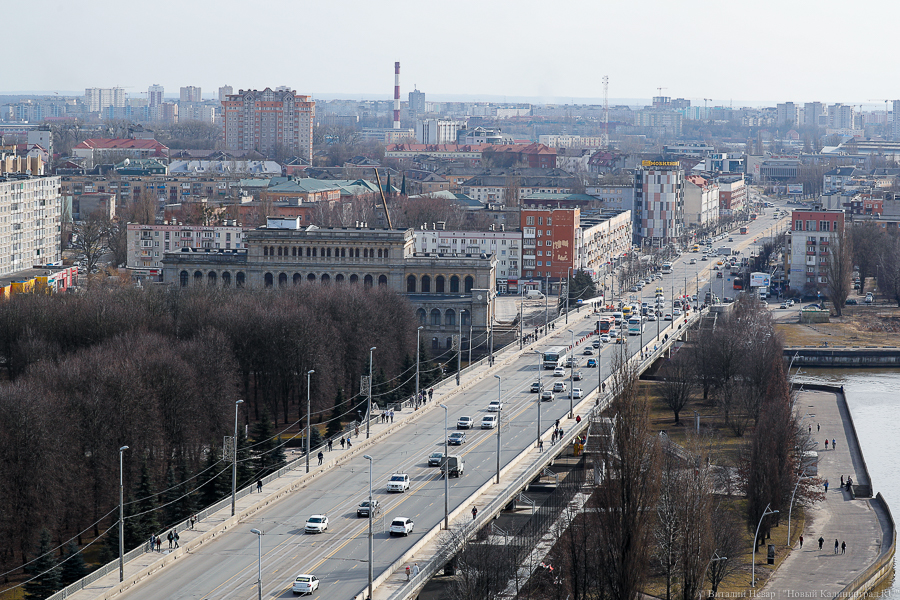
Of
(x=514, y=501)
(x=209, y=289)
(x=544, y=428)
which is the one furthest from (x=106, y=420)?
(x=209, y=289)

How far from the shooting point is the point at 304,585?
32375 mm

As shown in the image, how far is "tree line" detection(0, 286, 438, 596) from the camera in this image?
39.0 metres

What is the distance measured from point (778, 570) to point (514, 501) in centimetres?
848

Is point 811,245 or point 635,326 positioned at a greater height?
point 811,245

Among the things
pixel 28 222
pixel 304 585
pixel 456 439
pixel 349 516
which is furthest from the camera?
pixel 28 222

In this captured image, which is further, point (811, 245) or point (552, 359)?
point (811, 245)

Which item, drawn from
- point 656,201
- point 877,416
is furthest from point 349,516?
point 656,201

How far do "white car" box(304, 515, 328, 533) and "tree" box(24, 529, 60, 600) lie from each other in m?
6.72

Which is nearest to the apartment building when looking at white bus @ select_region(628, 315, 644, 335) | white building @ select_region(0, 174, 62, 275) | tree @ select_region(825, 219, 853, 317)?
tree @ select_region(825, 219, 853, 317)

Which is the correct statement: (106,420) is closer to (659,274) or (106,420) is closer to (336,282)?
(336,282)

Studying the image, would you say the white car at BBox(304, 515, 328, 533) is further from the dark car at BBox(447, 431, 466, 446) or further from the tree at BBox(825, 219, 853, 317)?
the tree at BBox(825, 219, 853, 317)

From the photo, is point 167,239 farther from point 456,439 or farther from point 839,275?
point 456,439

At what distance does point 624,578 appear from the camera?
32.8 m

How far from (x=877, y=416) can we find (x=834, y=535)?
21.5m
